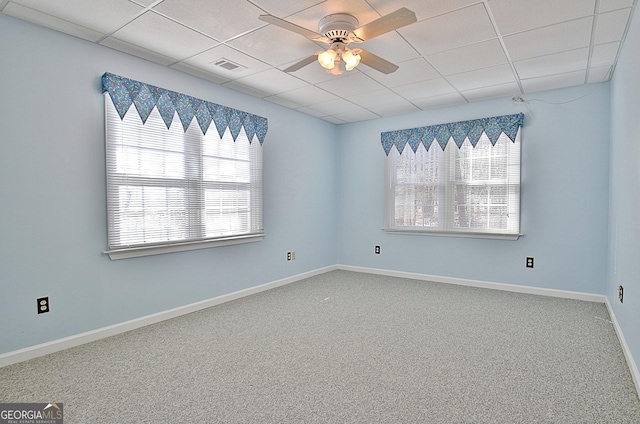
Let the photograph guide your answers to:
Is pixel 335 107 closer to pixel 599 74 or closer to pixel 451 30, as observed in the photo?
pixel 451 30

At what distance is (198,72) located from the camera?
11.3 feet

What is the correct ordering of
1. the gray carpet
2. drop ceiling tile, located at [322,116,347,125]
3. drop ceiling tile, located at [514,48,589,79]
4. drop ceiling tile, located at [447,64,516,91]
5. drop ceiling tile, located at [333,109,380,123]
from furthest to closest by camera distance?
drop ceiling tile, located at [322,116,347,125]
drop ceiling tile, located at [333,109,380,123]
drop ceiling tile, located at [447,64,516,91]
drop ceiling tile, located at [514,48,589,79]
the gray carpet

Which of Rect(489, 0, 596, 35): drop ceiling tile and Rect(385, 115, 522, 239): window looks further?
Rect(385, 115, 522, 239): window

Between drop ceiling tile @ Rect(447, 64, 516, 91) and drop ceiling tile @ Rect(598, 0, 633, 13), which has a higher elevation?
drop ceiling tile @ Rect(447, 64, 516, 91)

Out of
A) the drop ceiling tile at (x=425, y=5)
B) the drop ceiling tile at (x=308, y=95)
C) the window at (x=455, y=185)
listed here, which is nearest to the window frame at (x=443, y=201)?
→ the window at (x=455, y=185)

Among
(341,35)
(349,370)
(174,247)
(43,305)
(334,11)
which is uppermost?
(334,11)

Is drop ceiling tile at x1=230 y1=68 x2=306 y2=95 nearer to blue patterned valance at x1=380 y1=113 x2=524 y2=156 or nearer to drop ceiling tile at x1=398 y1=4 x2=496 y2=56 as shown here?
drop ceiling tile at x1=398 y1=4 x2=496 y2=56

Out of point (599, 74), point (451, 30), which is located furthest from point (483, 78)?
point (451, 30)

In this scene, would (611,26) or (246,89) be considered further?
(246,89)

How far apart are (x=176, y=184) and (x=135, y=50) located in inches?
47.8

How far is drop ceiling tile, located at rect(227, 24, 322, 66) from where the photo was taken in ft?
8.68

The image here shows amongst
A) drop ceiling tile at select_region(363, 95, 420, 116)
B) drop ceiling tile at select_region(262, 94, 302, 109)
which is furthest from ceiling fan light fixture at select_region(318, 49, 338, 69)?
drop ceiling tile at select_region(363, 95, 420, 116)

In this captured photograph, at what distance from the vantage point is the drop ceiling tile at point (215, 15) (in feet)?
7.45

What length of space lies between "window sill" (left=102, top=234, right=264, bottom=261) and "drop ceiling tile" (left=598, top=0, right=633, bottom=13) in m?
3.69
